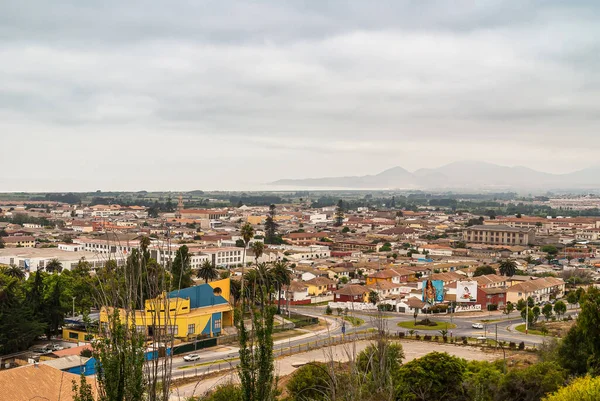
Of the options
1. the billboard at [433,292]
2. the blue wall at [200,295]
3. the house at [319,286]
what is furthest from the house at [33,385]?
the house at [319,286]

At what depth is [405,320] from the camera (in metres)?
43.2

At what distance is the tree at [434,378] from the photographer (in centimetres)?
2077

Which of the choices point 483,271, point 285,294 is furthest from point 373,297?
point 483,271

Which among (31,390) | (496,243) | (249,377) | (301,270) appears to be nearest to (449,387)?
(249,377)

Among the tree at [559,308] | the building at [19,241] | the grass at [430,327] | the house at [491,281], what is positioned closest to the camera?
the grass at [430,327]

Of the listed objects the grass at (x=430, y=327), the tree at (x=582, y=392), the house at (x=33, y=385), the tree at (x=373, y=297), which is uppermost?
the tree at (x=582, y=392)

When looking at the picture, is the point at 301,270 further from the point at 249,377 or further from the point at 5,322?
the point at 249,377

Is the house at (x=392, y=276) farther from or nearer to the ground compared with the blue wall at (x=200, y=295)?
nearer to the ground

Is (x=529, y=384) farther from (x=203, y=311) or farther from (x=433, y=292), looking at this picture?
(x=433, y=292)

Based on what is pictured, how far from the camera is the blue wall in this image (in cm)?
3671

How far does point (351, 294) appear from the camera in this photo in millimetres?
47438

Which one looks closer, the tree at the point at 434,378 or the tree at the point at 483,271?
the tree at the point at 434,378

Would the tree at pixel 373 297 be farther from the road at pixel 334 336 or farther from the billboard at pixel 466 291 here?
the billboard at pixel 466 291

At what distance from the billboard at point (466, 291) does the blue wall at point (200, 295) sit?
768 inches
